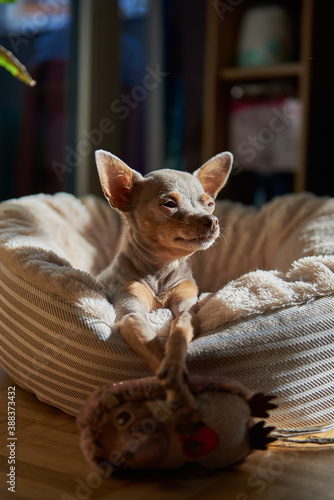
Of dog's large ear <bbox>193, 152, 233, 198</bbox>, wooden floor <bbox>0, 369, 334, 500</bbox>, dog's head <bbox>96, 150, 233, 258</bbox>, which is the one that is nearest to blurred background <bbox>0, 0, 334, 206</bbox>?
dog's large ear <bbox>193, 152, 233, 198</bbox>

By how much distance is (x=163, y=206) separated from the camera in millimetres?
1719

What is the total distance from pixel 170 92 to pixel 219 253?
1549mm

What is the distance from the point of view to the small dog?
1.59 metres

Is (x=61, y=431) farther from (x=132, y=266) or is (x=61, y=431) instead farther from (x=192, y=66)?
(x=192, y=66)

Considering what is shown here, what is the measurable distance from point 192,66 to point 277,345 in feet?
8.03

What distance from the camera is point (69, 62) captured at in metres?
3.58

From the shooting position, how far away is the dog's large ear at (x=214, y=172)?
199 cm

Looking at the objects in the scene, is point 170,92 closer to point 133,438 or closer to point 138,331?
point 138,331

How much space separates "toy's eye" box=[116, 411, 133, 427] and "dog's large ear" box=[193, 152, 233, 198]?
2.81ft

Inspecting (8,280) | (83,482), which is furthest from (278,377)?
(8,280)

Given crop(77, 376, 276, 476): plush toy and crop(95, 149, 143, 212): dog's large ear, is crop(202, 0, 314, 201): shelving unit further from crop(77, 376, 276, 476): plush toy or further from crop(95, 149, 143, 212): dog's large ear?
crop(77, 376, 276, 476): plush toy

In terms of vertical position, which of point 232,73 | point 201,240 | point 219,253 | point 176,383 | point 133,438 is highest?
point 232,73

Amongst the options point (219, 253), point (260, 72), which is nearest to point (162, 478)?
point (219, 253)

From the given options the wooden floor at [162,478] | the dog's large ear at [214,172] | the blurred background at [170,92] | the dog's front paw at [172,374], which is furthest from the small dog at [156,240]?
the blurred background at [170,92]
